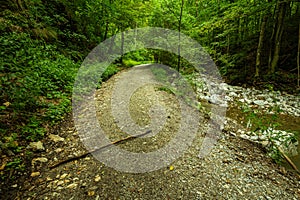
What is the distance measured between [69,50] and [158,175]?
25.7 ft

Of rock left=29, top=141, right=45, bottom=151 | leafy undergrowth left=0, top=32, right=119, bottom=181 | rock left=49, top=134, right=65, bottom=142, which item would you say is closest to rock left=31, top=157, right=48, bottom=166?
leafy undergrowth left=0, top=32, right=119, bottom=181

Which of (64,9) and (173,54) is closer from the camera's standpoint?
(173,54)

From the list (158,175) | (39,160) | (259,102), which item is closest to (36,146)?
(39,160)

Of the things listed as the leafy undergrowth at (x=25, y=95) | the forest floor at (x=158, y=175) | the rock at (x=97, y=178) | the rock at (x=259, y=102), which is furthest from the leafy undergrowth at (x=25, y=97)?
the rock at (x=259, y=102)

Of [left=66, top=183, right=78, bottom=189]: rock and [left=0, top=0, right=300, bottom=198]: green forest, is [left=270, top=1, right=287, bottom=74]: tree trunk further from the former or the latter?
[left=66, top=183, right=78, bottom=189]: rock

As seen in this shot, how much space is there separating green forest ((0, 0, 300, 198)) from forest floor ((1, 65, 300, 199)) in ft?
1.22

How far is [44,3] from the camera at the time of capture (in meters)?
8.18

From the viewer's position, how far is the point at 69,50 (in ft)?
26.1

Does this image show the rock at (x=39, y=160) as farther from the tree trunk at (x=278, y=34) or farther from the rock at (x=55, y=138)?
the tree trunk at (x=278, y=34)

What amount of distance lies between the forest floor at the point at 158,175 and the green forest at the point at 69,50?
0.37 m

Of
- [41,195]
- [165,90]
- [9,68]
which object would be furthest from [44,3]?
[41,195]

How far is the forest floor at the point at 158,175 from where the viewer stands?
7.02 feet

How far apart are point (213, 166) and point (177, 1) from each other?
7.35 meters

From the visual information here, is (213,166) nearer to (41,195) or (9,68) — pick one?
(41,195)
